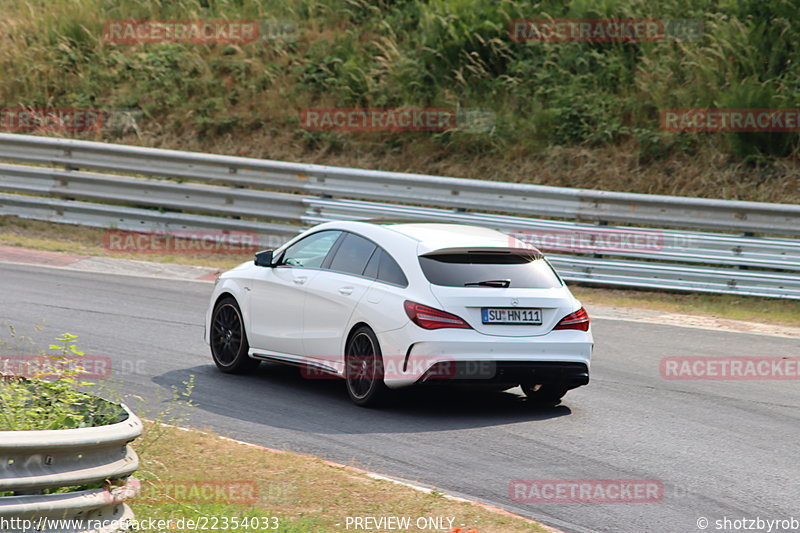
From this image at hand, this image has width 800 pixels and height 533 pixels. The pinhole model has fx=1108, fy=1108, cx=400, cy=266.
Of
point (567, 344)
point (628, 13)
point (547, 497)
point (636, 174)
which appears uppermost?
point (628, 13)

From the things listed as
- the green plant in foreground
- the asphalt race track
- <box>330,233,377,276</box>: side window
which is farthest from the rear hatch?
the green plant in foreground

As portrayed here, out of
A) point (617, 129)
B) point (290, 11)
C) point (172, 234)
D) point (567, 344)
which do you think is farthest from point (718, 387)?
point (290, 11)

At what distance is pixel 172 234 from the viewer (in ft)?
61.4

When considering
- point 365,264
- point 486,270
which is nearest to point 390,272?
point 365,264

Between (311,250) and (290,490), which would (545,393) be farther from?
(290,490)

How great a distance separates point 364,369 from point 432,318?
0.84 m

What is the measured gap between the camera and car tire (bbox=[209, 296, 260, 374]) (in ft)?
35.4

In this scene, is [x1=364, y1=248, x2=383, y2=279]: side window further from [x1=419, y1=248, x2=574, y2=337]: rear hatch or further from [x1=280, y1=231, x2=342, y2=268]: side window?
[x1=280, y1=231, x2=342, y2=268]: side window

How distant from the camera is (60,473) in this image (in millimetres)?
5164

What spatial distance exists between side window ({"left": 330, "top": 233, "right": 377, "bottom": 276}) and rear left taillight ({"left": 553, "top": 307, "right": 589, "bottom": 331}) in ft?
5.82

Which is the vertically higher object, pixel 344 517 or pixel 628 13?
Result: pixel 628 13

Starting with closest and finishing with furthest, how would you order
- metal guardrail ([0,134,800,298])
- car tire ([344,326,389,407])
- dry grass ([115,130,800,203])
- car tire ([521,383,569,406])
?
car tire ([344,326,389,407])
car tire ([521,383,569,406])
metal guardrail ([0,134,800,298])
dry grass ([115,130,800,203])

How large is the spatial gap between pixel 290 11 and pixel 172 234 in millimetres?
8498

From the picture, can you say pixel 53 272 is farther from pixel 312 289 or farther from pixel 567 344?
pixel 567 344
